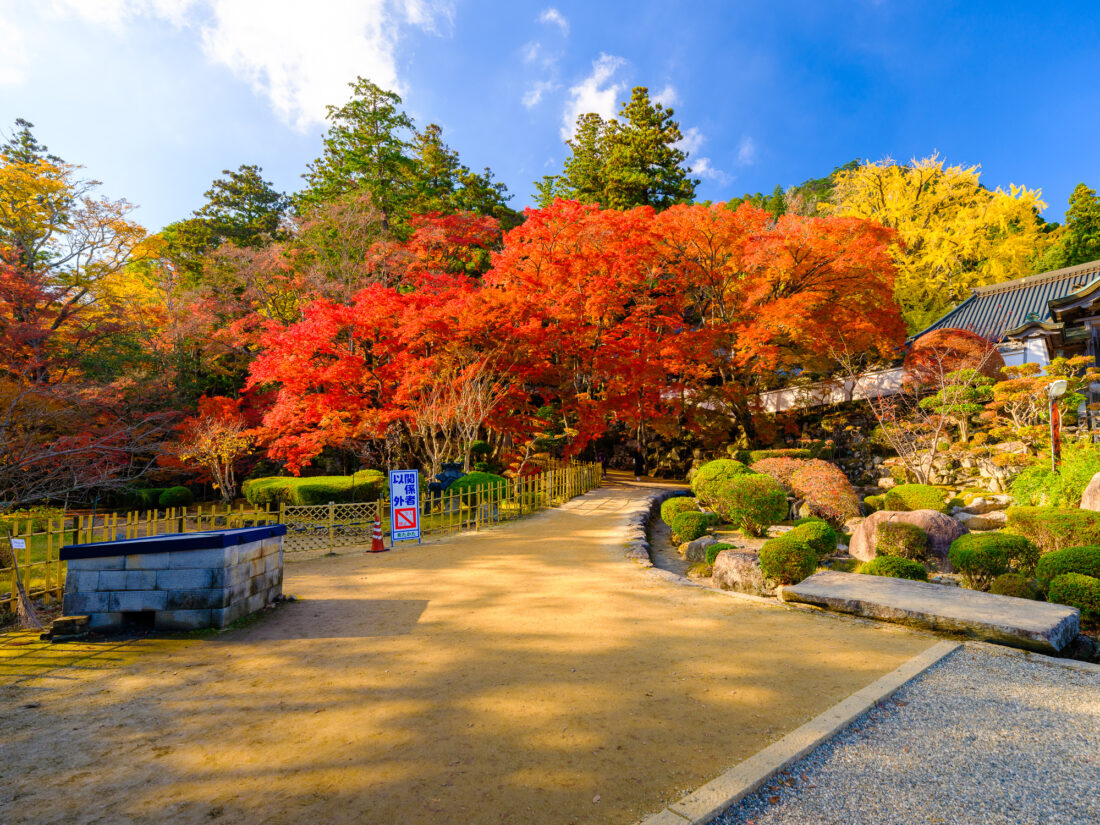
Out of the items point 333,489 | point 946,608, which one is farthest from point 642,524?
point 333,489

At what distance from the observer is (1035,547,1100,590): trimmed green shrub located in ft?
16.9

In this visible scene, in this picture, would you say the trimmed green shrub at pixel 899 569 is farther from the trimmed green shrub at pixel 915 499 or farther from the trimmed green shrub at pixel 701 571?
the trimmed green shrub at pixel 915 499

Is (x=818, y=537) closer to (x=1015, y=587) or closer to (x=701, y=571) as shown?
(x=701, y=571)

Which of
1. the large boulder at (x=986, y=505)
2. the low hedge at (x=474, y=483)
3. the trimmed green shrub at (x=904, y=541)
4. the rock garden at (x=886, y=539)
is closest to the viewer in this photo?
the rock garden at (x=886, y=539)

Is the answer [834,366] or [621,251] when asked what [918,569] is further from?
[834,366]

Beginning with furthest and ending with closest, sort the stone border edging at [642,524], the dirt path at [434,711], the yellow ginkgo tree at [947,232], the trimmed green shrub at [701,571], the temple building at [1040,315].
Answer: the yellow ginkgo tree at [947,232] < the temple building at [1040,315] < the stone border edging at [642,524] < the trimmed green shrub at [701,571] < the dirt path at [434,711]

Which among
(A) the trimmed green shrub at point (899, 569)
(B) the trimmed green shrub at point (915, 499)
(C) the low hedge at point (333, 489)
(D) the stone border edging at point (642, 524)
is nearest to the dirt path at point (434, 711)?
(A) the trimmed green shrub at point (899, 569)

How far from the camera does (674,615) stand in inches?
207

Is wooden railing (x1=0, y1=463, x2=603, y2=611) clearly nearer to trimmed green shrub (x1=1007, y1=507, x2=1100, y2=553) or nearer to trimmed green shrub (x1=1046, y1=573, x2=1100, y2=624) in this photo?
trimmed green shrub (x1=1046, y1=573, x2=1100, y2=624)

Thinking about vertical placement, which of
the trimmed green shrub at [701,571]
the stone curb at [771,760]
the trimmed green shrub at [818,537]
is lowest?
the trimmed green shrub at [701,571]

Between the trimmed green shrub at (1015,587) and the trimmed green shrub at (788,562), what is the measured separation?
193 cm

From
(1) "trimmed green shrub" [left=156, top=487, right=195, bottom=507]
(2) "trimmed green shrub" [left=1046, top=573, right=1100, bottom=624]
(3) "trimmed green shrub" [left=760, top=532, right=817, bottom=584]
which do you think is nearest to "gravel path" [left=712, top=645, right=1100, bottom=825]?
(2) "trimmed green shrub" [left=1046, top=573, right=1100, bottom=624]

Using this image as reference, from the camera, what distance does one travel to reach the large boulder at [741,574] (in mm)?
6281

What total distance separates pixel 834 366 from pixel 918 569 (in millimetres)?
14577
